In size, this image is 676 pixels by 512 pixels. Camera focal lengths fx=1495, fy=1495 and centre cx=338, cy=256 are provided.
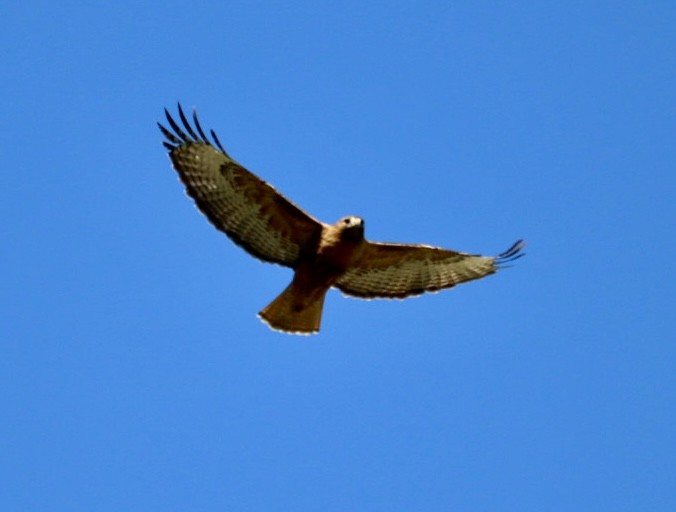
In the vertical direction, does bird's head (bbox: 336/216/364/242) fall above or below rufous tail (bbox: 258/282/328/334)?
above

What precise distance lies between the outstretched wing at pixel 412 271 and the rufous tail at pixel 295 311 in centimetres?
47

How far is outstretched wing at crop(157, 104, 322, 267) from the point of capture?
1723 centimetres

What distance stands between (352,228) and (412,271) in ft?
4.59

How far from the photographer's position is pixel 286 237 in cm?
1756

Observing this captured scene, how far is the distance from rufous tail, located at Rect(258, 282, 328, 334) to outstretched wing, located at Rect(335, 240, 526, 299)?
0.47 metres

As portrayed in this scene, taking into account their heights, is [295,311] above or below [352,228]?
below

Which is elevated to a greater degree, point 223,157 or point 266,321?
point 223,157

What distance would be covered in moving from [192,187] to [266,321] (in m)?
1.81

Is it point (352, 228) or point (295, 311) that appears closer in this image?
point (352, 228)

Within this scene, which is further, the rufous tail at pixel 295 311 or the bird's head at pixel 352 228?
the rufous tail at pixel 295 311

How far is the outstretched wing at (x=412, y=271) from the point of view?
17781mm

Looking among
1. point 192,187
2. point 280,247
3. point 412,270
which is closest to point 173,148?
point 192,187

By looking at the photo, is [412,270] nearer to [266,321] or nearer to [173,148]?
[266,321]

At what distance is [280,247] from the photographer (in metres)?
17.6
